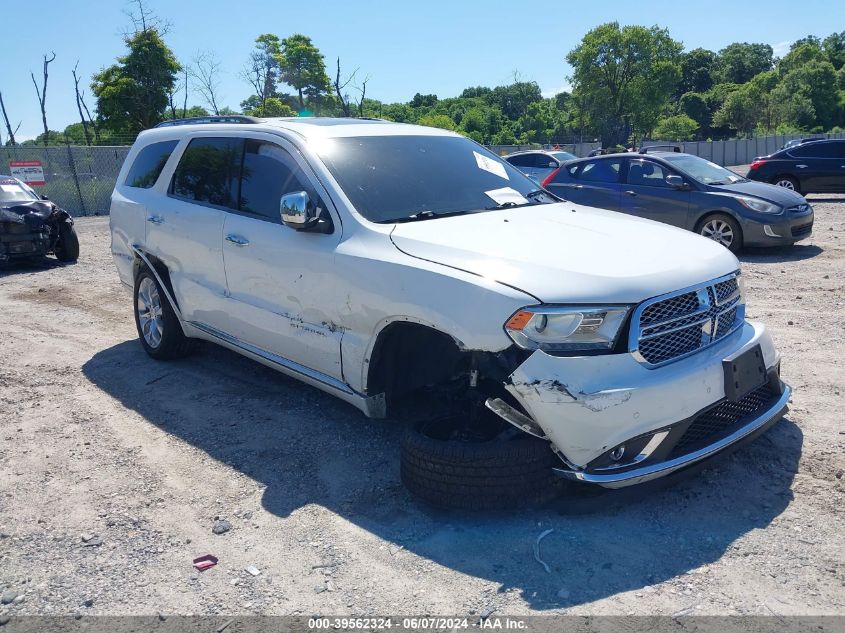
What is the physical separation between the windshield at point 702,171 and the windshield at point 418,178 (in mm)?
6644

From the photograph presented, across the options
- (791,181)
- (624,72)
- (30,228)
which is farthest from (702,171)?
(624,72)

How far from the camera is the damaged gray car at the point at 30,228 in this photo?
36.8 feet

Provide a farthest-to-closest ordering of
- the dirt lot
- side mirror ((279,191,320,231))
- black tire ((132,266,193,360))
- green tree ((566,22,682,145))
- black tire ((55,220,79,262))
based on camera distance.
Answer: green tree ((566,22,682,145)) < black tire ((55,220,79,262)) < black tire ((132,266,193,360)) < side mirror ((279,191,320,231)) < the dirt lot

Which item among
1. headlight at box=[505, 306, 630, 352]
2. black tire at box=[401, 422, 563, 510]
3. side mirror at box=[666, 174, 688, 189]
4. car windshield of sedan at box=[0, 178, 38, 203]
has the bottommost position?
black tire at box=[401, 422, 563, 510]

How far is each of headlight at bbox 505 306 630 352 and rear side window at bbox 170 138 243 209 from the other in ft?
8.34

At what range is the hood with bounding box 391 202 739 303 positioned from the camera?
3.25 metres

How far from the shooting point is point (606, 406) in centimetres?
309

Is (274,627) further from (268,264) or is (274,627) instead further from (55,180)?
(55,180)

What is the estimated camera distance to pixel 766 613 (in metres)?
2.75

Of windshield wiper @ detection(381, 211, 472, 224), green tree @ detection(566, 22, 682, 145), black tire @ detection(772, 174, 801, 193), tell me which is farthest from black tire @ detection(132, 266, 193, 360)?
green tree @ detection(566, 22, 682, 145)

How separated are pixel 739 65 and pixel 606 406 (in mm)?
123447

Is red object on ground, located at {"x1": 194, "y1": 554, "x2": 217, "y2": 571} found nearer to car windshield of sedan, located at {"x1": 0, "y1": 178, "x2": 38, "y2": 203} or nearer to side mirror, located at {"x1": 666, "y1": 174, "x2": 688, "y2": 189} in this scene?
side mirror, located at {"x1": 666, "y1": 174, "x2": 688, "y2": 189}

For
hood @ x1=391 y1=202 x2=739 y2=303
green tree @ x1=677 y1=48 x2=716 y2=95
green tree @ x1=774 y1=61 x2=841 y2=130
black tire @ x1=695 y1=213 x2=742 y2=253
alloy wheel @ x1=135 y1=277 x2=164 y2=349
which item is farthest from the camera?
green tree @ x1=677 y1=48 x2=716 y2=95

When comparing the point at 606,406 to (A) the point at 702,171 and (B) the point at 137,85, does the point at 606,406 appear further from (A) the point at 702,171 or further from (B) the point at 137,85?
(B) the point at 137,85
